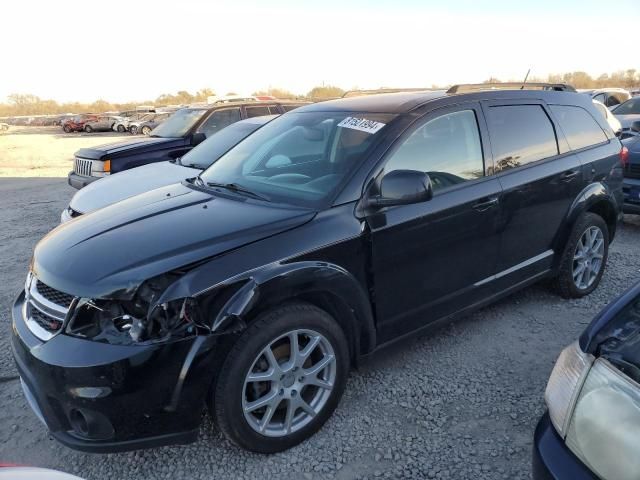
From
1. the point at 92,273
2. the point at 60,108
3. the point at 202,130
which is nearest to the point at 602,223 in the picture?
the point at 92,273

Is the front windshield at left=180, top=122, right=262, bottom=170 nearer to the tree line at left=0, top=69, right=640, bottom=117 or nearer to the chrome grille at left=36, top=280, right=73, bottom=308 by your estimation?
the chrome grille at left=36, top=280, right=73, bottom=308

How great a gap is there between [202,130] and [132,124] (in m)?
30.3

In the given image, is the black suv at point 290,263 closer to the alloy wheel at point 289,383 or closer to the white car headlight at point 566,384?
the alloy wheel at point 289,383

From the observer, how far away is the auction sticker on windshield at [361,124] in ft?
9.84

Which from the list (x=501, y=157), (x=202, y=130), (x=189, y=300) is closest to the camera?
(x=189, y=300)

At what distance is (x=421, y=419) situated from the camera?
9.20 feet

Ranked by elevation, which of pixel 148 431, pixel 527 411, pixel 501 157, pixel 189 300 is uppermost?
pixel 501 157

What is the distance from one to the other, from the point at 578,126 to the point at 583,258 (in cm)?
111

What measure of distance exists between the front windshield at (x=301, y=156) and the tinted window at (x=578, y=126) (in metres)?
1.82

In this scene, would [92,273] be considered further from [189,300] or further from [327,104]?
[327,104]

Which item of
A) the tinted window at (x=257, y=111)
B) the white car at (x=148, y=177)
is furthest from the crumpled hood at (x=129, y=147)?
the tinted window at (x=257, y=111)

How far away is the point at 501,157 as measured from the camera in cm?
342

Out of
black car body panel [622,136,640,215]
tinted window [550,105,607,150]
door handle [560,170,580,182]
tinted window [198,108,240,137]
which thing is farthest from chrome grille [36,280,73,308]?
black car body panel [622,136,640,215]

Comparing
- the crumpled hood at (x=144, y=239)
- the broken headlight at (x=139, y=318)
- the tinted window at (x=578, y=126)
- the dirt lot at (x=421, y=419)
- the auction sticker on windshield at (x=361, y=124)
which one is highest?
the auction sticker on windshield at (x=361, y=124)
